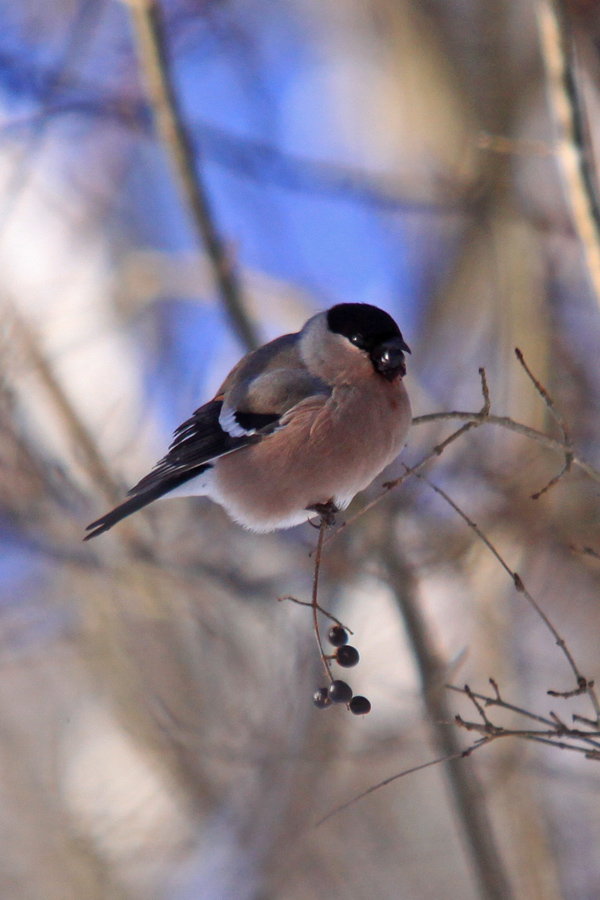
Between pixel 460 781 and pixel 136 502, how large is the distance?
2530mm

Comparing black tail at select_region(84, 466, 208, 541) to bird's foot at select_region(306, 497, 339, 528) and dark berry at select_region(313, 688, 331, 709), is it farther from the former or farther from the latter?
dark berry at select_region(313, 688, 331, 709)

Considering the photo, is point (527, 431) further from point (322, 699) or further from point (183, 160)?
point (183, 160)

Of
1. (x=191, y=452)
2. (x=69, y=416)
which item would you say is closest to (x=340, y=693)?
(x=191, y=452)

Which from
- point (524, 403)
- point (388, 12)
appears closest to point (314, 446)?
point (524, 403)

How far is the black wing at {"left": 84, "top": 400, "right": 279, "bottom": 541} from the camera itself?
270cm

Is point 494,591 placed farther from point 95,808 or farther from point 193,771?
point 95,808

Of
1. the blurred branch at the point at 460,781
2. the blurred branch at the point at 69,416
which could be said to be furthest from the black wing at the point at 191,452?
the blurred branch at the point at 69,416

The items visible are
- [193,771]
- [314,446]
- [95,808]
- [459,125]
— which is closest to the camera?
[314,446]

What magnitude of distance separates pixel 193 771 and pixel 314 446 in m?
3.34

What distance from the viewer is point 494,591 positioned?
5.48 m

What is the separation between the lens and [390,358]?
2.65 metres

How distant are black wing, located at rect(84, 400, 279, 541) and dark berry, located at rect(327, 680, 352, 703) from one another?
0.88 metres

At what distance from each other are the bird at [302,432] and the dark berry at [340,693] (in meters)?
0.71

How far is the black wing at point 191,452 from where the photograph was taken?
2.70 metres
